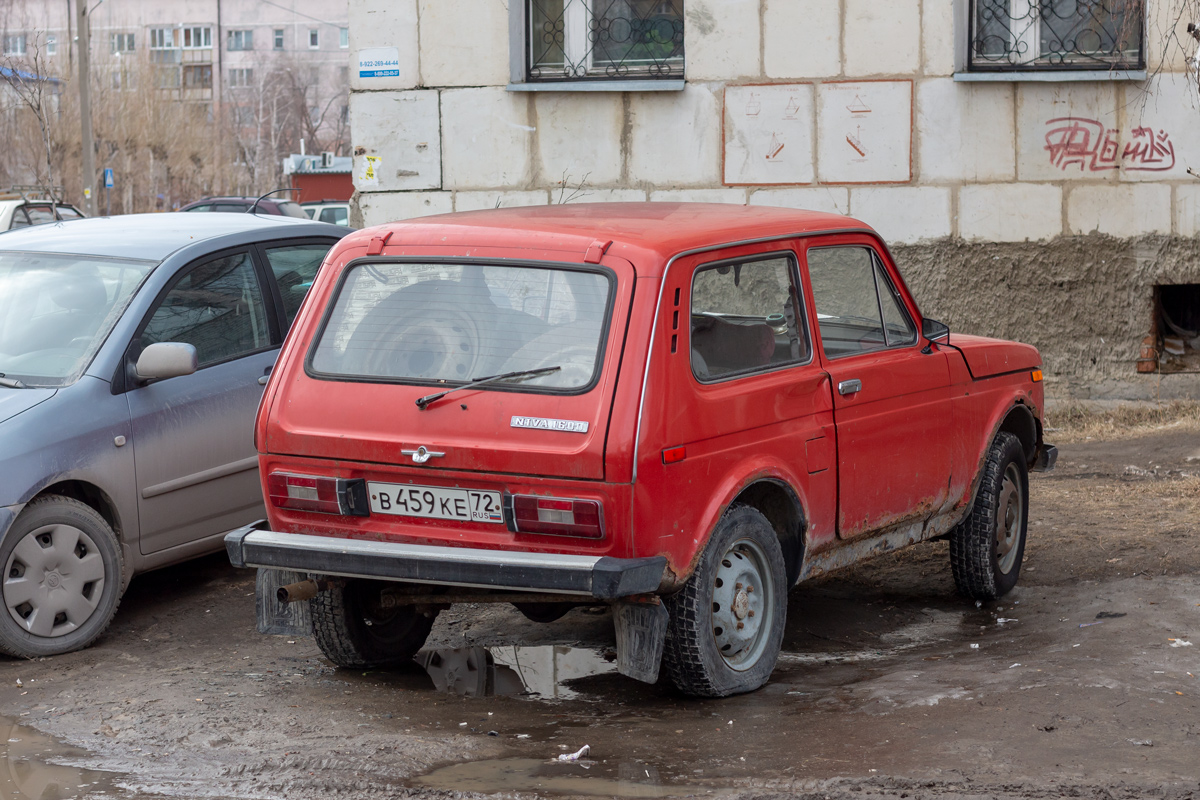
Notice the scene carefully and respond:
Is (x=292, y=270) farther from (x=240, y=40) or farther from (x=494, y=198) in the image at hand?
(x=240, y=40)

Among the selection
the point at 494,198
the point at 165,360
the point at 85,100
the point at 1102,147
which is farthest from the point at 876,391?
the point at 85,100

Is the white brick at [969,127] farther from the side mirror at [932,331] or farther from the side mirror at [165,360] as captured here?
the side mirror at [165,360]

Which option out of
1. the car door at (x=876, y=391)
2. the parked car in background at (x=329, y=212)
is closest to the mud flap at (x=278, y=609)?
the car door at (x=876, y=391)

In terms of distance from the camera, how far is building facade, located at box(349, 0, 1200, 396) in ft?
33.3

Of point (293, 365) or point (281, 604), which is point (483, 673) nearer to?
point (281, 604)

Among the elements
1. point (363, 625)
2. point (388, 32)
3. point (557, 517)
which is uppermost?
point (388, 32)

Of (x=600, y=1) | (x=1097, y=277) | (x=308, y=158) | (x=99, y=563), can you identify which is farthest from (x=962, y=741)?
(x=308, y=158)

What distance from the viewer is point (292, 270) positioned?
6.66 metres

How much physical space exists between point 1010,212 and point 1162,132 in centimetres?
121

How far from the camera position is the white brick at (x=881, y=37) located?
10.2m

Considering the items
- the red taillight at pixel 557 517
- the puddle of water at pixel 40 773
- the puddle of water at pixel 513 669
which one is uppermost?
the red taillight at pixel 557 517

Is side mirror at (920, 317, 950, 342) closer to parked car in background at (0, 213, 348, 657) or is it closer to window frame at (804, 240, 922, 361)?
window frame at (804, 240, 922, 361)

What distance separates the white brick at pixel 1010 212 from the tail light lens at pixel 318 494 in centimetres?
716

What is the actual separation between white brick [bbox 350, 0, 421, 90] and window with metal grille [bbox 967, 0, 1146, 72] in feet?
14.3
